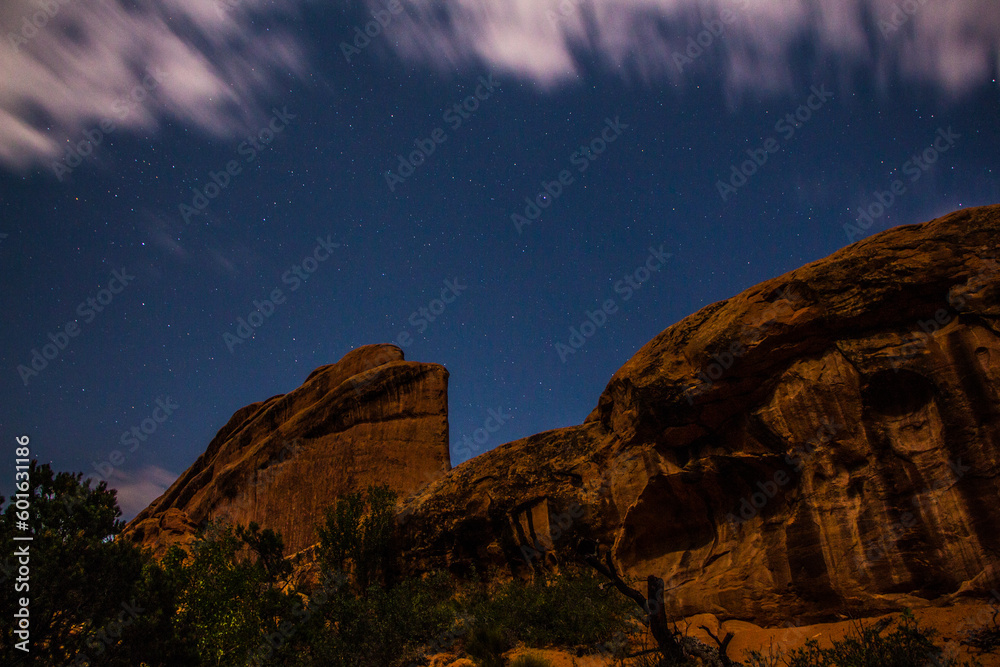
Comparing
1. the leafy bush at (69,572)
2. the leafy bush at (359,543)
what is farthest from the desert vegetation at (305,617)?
the leafy bush at (359,543)

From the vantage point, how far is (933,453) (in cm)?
1110

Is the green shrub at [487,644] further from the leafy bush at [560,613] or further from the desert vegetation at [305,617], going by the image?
the leafy bush at [560,613]

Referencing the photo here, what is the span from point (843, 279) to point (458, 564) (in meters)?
17.1

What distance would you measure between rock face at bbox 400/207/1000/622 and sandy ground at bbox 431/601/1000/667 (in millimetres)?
431

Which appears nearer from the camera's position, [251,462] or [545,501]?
[545,501]

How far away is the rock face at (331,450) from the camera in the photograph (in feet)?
103

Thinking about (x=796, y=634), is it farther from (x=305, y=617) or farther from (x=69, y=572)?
(x=69, y=572)

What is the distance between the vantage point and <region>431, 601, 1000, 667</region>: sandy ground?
912 cm

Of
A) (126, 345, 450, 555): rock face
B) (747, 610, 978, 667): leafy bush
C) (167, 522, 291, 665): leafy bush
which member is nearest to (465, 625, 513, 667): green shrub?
(747, 610, 978, 667): leafy bush

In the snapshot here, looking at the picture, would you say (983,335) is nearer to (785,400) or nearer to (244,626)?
(785,400)

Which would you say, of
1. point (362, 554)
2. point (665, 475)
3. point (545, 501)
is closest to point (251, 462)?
point (362, 554)

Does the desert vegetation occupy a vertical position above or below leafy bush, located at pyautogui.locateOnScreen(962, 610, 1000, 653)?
above

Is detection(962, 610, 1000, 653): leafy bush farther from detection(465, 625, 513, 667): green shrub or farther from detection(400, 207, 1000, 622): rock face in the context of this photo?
detection(465, 625, 513, 667): green shrub

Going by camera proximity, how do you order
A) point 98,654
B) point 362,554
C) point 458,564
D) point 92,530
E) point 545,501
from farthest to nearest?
1. point 362,554
2. point 458,564
3. point 545,501
4. point 92,530
5. point 98,654
